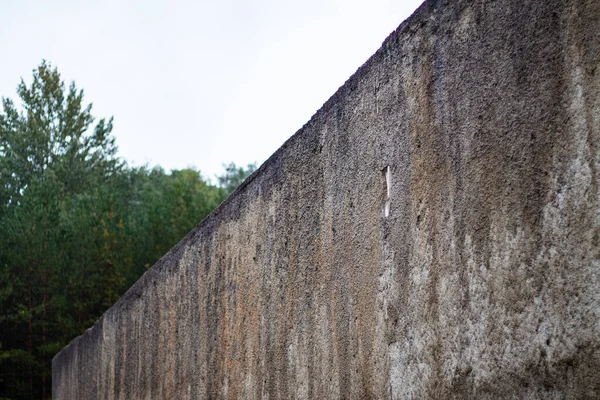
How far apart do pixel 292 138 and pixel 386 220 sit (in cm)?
88

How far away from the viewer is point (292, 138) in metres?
3.01

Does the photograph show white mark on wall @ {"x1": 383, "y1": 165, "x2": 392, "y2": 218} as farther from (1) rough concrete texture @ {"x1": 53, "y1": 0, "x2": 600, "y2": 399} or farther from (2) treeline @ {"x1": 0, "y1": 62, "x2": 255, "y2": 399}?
(2) treeline @ {"x1": 0, "y1": 62, "x2": 255, "y2": 399}

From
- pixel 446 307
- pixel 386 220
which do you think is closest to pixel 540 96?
pixel 446 307

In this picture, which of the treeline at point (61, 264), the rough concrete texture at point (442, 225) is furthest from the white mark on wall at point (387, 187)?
the treeline at point (61, 264)

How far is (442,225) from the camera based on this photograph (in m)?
1.92

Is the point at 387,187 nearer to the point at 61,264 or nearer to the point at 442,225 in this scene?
the point at 442,225

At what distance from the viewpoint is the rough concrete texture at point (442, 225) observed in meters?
1.51

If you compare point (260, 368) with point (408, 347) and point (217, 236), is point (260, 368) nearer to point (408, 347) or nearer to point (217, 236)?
point (217, 236)

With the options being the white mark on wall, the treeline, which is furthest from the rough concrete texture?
the treeline

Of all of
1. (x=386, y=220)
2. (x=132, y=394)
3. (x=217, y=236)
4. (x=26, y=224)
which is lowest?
(x=132, y=394)

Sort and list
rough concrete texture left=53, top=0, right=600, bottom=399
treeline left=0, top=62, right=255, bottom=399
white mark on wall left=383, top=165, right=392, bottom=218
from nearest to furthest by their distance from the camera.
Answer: rough concrete texture left=53, top=0, right=600, bottom=399 < white mark on wall left=383, top=165, right=392, bottom=218 < treeline left=0, top=62, right=255, bottom=399

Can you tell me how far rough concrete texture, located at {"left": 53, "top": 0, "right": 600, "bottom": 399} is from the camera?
151cm

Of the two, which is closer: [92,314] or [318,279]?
[318,279]

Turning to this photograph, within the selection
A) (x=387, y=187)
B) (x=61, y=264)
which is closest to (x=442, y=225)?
(x=387, y=187)
